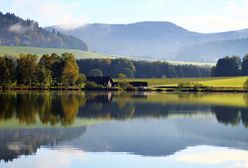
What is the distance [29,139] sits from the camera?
2609 centimetres

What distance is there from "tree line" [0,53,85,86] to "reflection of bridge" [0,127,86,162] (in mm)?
76463

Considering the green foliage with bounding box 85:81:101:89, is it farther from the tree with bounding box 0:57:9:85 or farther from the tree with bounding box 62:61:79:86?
Answer: the tree with bounding box 0:57:9:85

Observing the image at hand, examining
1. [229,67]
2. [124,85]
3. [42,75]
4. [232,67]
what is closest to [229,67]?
[229,67]

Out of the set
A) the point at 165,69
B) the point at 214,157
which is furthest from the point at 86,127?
the point at 165,69

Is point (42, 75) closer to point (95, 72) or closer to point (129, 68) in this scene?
point (95, 72)

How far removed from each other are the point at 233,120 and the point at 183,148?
51.1 ft

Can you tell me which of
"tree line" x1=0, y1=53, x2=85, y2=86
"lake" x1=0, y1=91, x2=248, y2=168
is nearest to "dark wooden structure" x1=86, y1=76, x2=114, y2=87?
"tree line" x1=0, y1=53, x2=85, y2=86

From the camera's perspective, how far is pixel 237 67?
162 meters

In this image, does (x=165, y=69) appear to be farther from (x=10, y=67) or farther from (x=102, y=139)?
(x=102, y=139)

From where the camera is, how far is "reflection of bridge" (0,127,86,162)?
22.5m

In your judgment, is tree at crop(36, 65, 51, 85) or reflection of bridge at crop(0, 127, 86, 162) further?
tree at crop(36, 65, 51, 85)

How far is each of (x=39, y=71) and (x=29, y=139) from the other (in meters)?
82.0

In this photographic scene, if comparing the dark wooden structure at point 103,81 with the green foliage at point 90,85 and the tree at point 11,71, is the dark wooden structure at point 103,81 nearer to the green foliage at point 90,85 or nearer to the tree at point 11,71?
the green foliage at point 90,85

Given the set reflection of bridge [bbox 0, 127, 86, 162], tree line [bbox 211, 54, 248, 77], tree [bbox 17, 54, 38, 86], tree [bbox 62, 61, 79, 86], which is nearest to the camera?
reflection of bridge [bbox 0, 127, 86, 162]
